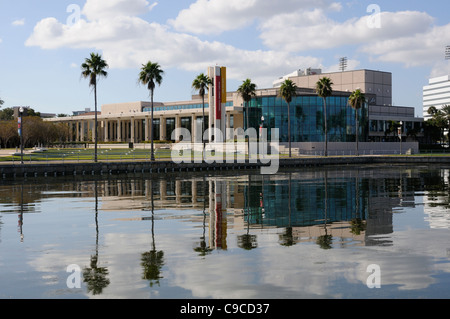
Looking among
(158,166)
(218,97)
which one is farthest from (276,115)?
(158,166)

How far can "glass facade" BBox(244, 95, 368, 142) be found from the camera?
129 meters

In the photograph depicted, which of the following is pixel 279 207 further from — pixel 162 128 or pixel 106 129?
pixel 106 129

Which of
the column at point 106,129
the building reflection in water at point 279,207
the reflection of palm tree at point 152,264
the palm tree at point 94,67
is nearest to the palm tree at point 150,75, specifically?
the palm tree at point 94,67

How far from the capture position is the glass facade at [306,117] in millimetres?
128625

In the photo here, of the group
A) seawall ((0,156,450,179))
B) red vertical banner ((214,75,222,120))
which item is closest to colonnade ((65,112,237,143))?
red vertical banner ((214,75,222,120))

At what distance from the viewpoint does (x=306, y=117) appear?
128625 millimetres

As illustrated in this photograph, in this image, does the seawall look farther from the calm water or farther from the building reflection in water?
the calm water

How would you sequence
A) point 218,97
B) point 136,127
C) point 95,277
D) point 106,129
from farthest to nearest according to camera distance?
point 106,129
point 136,127
point 218,97
point 95,277

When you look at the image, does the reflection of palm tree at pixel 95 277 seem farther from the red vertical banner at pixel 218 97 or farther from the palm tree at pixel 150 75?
the red vertical banner at pixel 218 97

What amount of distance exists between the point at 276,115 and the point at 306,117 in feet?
24.1

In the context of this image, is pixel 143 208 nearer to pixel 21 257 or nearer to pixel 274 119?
pixel 21 257
